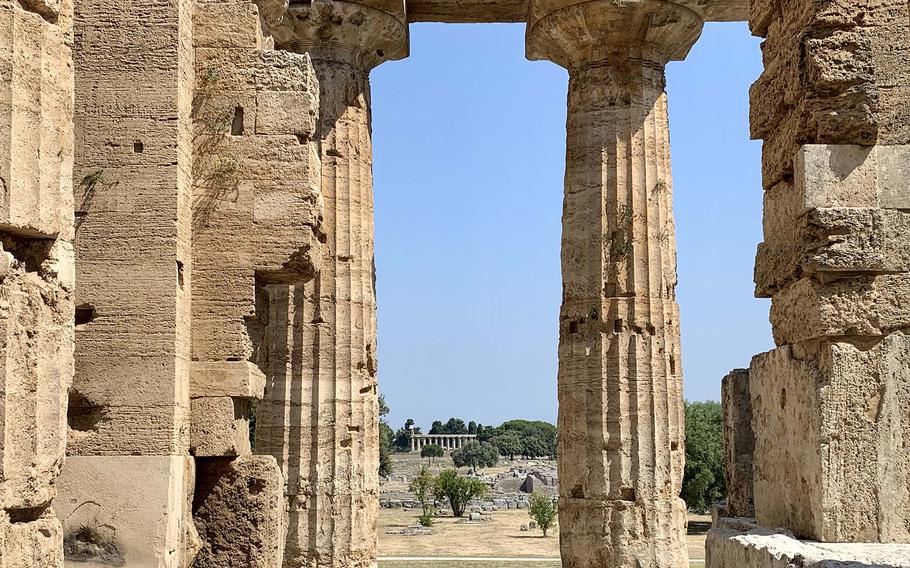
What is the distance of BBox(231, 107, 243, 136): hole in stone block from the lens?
9.62m

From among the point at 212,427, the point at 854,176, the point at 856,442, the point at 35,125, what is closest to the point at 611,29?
the point at 212,427

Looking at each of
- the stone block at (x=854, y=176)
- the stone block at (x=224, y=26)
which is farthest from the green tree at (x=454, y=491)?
the stone block at (x=854, y=176)

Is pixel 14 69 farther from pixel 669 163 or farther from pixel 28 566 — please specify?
pixel 669 163

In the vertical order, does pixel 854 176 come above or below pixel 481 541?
above

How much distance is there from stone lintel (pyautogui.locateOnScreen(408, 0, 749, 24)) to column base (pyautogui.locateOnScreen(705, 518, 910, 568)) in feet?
39.9

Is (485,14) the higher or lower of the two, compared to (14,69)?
higher

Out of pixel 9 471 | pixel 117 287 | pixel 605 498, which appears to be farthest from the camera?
pixel 605 498

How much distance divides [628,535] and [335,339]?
473cm

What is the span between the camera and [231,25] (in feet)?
32.0

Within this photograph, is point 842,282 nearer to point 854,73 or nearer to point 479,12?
point 854,73

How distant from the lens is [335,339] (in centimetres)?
1653

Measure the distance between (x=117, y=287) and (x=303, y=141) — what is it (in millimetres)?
1897

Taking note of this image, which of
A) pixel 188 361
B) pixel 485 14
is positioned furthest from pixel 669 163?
pixel 188 361

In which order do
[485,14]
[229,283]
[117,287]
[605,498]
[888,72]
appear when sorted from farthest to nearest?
[485,14]
[605,498]
[229,283]
[117,287]
[888,72]
